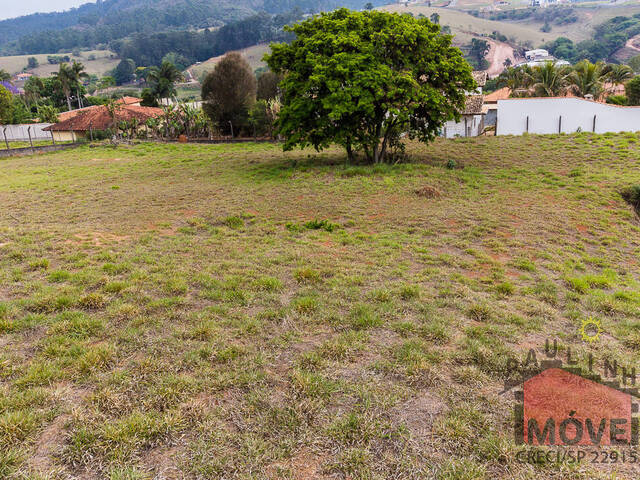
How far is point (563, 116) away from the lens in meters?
25.1

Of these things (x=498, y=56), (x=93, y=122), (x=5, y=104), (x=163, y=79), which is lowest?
(x=93, y=122)

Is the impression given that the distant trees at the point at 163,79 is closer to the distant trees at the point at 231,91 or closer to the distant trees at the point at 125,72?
the distant trees at the point at 231,91

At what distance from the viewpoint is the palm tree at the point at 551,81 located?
32.8 metres

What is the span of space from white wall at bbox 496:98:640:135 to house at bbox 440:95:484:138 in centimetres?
174

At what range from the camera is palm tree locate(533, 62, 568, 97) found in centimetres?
3278

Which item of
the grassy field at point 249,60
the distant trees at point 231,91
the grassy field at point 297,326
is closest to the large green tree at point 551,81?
the distant trees at point 231,91

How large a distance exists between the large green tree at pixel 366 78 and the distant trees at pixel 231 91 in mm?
18760

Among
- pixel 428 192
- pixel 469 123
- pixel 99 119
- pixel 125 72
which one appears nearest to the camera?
pixel 428 192

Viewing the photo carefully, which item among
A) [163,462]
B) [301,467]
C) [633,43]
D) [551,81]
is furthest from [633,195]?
[633,43]

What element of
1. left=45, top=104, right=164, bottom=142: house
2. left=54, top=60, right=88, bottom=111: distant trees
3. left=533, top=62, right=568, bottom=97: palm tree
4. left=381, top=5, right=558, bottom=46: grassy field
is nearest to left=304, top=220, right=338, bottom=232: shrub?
left=533, top=62, right=568, bottom=97: palm tree

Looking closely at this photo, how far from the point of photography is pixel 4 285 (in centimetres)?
620

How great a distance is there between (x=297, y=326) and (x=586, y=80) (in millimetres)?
38418

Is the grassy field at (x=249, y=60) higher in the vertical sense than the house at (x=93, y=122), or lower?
higher

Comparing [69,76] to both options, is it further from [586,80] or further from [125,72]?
[125,72]
